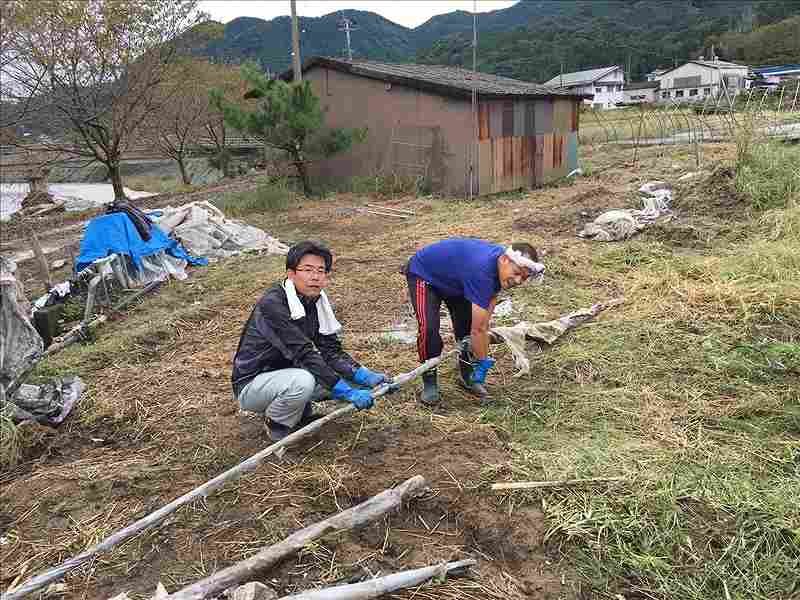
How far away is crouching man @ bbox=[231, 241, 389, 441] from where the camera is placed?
8.66 ft

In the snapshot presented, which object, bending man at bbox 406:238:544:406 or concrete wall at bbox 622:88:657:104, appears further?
concrete wall at bbox 622:88:657:104

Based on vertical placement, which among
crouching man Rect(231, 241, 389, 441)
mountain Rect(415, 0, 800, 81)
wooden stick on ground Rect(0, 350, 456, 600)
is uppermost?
mountain Rect(415, 0, 800, 81)

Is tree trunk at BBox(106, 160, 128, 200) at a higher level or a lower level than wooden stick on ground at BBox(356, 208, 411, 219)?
higher

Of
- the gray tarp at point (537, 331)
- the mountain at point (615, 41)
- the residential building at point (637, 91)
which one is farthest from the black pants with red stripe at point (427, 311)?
the residential building at point (637, 91)

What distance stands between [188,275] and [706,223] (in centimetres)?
621

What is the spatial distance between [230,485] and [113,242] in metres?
4.57

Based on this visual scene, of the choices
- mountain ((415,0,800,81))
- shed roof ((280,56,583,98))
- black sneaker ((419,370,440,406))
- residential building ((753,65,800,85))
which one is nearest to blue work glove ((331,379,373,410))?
black sneaker ((419,370,440,406))

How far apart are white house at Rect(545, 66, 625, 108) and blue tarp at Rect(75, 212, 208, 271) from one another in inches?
1747

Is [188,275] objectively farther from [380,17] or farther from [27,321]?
[380,17]

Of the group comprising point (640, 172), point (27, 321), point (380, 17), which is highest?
point (380, 17)

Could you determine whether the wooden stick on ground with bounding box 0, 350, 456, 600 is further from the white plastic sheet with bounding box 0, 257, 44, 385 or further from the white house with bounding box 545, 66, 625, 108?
the white house with bounding box 545, 66, 625, 108

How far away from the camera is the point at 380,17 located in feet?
241

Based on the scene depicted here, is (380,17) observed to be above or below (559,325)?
above

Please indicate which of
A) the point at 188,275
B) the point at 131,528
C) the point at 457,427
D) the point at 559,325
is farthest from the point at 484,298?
the point at 188,275
